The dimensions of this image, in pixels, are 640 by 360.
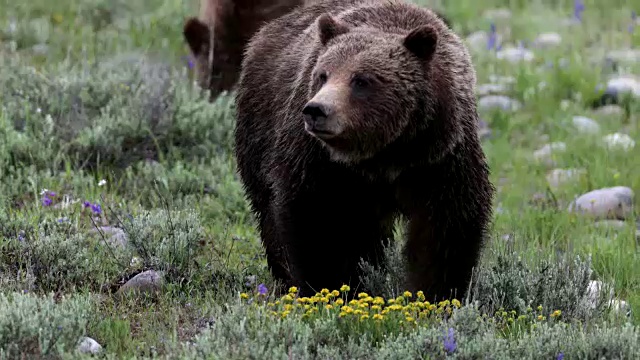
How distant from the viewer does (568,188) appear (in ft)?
24.4

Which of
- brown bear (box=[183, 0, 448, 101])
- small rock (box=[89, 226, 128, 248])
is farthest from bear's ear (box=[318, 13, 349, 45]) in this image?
brown bear (box=[183, 0, 448, 101])

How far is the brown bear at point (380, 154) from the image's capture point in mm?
4805

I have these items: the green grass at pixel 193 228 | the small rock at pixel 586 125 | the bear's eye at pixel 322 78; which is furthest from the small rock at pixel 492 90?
the bear's eye at pixel 322 78

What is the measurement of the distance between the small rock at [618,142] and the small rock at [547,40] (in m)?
2.91

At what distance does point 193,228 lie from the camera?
570 centimetres

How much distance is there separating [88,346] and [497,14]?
9.06 m

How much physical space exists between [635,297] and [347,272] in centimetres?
134

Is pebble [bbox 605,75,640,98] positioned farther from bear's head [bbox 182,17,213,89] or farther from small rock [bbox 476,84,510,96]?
bear's head [bbox 182,17,213,89]

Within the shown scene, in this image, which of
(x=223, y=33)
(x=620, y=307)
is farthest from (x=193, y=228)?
(x=223, y=33)

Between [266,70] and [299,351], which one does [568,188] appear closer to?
[266,70]

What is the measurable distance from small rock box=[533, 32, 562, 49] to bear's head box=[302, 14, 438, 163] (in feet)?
21.6

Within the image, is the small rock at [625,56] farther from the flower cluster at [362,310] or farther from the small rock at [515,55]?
the flower cluster at [362,310]

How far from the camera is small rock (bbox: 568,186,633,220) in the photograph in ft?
23.0

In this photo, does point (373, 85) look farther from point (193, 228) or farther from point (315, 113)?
point (193, 228)
